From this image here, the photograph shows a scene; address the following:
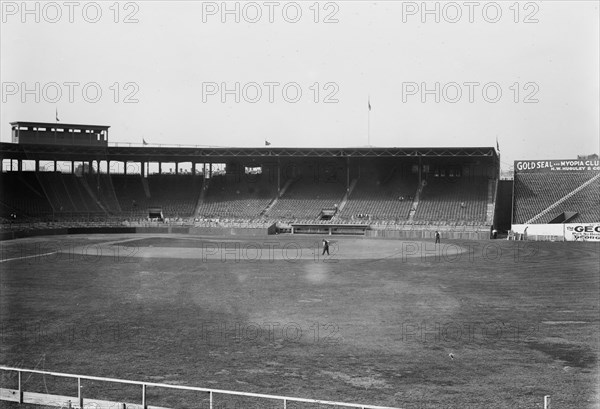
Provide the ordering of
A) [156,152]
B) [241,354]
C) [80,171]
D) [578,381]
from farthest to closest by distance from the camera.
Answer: [80,171] < [156,152] < [241,354] < [578,381]

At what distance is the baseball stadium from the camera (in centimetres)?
1328

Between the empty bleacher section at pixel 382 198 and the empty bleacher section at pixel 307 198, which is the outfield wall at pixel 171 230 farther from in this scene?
the empty bleacher section at pixel 382 198

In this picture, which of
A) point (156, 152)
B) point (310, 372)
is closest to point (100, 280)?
point (310, 372)

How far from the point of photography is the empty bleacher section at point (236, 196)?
6931cm

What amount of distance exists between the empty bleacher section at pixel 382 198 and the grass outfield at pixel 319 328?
28.8 m

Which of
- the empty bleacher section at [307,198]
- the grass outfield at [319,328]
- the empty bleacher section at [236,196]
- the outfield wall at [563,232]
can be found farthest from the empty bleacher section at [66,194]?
the outfield wall at [563,232]

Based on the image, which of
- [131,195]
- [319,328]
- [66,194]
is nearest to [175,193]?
[131,195]

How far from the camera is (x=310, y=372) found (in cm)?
1408

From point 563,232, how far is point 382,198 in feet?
68.6

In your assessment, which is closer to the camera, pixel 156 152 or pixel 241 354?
pixel 241 354

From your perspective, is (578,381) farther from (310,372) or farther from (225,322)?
(225,322)

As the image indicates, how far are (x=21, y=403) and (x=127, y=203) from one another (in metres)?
61.2

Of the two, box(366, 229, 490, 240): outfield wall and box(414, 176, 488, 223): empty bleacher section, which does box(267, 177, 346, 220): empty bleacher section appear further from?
box(414, 176, 488, 223): empty bleacher section

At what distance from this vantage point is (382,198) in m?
67.5
